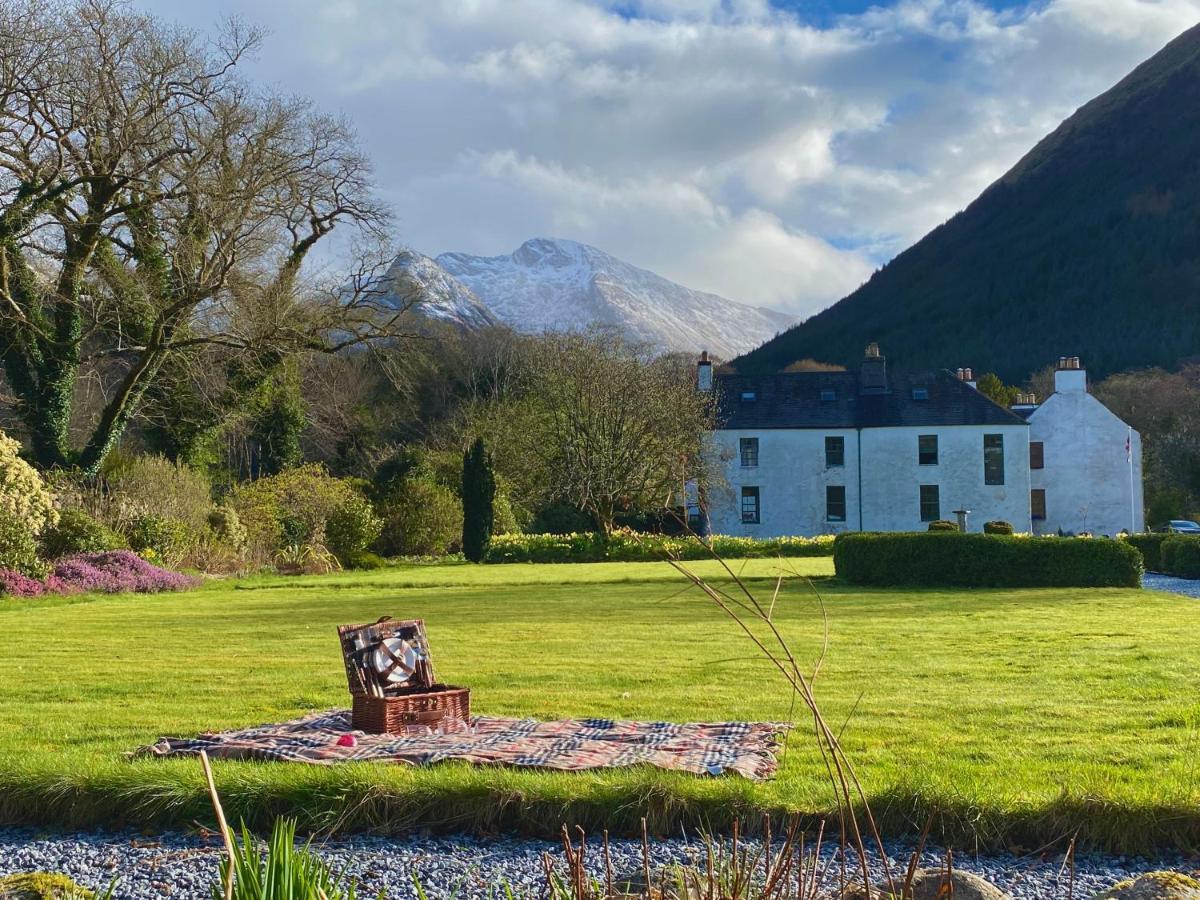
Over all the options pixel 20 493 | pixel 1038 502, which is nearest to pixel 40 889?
pixel 20 493

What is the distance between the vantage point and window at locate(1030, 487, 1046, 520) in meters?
42.0

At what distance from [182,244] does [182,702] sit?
19.5 meters

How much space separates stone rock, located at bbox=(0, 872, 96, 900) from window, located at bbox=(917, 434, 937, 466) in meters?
40.2

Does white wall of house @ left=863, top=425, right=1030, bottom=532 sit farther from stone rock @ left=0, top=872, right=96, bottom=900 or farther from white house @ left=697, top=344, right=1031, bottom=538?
stone rock @ left=0, top=872, right=96, bottom=900

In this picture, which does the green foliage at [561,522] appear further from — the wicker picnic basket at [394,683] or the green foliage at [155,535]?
the wicker picnic basket at [394,683]

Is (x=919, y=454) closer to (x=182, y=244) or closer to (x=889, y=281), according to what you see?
(x=182, y=244)

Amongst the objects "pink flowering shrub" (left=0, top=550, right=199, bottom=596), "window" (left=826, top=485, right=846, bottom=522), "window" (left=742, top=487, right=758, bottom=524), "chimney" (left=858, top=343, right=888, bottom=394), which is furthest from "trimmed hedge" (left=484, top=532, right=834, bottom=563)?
"chimney" (left=858, top=343, right=888, bottom=394)

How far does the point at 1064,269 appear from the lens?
3307 inches

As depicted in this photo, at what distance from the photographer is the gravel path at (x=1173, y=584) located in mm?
19938

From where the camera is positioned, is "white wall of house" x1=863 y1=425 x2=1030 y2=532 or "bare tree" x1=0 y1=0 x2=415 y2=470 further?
"white wall of house" x1=863 y1=425 x2=1030 y2=532

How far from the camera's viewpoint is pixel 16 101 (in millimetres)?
22719

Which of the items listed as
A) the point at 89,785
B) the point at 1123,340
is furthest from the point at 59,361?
the point at 1123,340

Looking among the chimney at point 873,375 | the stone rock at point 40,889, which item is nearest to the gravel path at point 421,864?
the stone rock at point 40,889

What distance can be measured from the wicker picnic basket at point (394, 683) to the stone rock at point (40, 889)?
10.6ft
